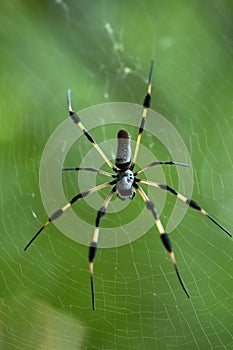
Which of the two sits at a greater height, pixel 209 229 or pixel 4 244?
pixel 4 244

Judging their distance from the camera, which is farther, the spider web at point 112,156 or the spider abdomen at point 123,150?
the spider web at point 112,156

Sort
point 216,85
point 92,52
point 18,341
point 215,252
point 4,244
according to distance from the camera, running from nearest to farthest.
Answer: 1. point 18,341
2. point 215,252
3. point 4,244
4. point 216,85
5. point 92,52

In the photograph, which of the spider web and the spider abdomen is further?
the spider web

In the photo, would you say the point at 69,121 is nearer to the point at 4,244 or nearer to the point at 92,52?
the point at 92,52

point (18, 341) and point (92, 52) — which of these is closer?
point (18, 341)

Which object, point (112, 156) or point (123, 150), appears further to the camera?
point (112, 156)

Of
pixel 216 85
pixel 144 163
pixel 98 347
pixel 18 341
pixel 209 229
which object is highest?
pixel 216 85

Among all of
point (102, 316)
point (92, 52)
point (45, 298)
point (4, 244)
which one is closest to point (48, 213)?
point (4, 244)

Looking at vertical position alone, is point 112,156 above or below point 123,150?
above
